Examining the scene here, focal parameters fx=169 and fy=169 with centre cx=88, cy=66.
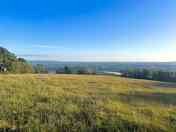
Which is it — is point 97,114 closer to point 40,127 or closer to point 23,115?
point 40,127

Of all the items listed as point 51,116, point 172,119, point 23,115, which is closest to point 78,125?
point 51,116

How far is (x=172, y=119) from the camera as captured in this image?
489 cm

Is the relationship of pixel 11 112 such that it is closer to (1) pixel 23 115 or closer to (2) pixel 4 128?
(1) pixel 23 115

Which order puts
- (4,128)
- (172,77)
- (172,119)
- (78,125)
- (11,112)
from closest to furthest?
1. (4,128)
2. (78,125)
3. (11,112)
4. (172,119)
5. (172,77)

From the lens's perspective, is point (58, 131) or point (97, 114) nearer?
point (58, 131)

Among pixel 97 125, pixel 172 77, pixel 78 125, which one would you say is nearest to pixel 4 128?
pixel 78 125

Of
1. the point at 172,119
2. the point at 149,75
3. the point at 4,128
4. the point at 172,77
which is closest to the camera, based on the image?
the point at 4,128

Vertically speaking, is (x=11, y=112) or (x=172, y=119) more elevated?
(x=11, y=112)

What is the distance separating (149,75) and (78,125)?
47.5m

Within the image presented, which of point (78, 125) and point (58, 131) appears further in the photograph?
point (78, 125)

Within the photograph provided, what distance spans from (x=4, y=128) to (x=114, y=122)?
2533 millimetres

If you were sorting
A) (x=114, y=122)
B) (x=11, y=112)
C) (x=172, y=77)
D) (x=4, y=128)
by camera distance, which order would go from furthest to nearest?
1. (x=172, y=77)
2. (x=11, y=112)
3. (x=114, y=122)
4. (x=4, y=128)

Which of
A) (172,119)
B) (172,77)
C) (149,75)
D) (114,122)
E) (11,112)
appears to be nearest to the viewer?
(114,122)

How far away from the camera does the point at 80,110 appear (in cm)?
505
